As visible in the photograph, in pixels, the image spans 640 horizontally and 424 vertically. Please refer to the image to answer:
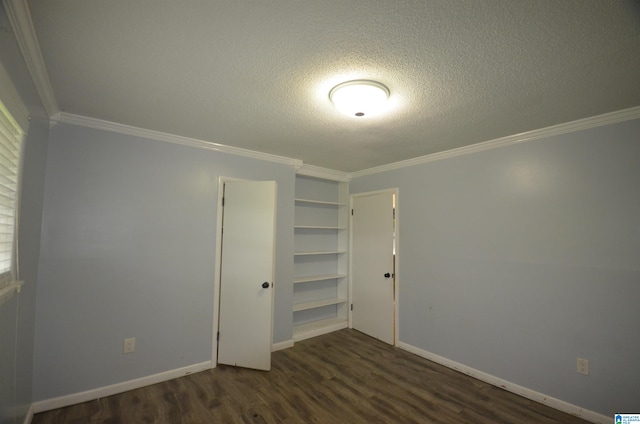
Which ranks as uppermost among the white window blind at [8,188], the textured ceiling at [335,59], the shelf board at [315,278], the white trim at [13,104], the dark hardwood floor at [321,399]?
the textured ceiling at [335,59]

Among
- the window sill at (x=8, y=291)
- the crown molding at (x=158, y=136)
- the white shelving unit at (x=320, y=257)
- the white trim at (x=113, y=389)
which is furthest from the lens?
the white shelving unit at (x=320, y=257)

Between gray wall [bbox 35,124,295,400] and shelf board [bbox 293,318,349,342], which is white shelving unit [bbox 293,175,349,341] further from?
gray wall [bbox 35,124,295,400]

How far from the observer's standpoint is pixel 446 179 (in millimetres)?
3123

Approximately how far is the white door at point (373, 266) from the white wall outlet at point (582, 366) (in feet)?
5.92

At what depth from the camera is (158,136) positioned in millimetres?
2664

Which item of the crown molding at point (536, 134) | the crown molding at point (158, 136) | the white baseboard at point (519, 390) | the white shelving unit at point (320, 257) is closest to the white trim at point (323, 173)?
the white shelving unit at point (320, 257)

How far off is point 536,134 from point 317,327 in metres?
3.49

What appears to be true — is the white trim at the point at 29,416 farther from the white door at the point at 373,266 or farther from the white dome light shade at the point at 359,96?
the white door at the point at 373,266

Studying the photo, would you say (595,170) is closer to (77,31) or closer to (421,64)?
(421,64)

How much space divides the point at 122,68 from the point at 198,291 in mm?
2102

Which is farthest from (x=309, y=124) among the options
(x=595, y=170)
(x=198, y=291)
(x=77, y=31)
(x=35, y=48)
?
(x=595, y=170)

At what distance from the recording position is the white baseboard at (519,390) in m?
2.08

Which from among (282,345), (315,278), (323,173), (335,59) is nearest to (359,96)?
(335,59)

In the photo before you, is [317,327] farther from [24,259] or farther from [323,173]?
[24,259]
